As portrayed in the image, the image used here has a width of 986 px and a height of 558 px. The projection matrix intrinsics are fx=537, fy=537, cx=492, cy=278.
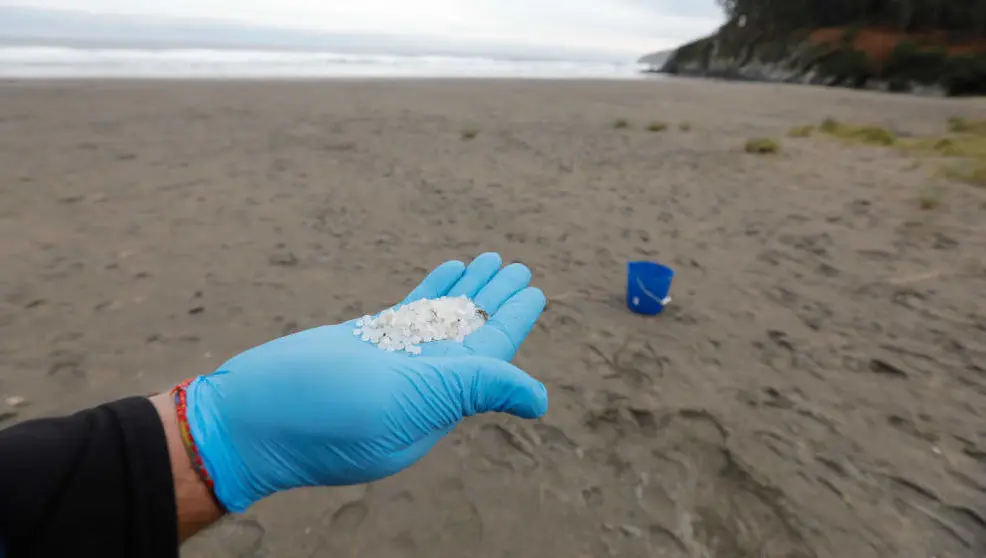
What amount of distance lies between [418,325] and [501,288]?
458 mm

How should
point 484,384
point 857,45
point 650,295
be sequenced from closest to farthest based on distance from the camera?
point 484,384, point 650,295, point 857,45

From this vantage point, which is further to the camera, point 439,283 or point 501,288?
point 439,283

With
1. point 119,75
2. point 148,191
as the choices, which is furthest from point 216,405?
point 119,75

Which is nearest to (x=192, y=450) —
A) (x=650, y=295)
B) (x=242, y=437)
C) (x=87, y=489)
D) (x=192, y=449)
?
(x=192, y=449)

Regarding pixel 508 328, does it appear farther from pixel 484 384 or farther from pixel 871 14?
pixel 871 14

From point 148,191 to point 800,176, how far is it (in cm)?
668

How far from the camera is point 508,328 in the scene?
1.89 meters

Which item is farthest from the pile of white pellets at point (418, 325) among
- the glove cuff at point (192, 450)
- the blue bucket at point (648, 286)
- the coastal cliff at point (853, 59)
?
the coastal cliff at point (853, 59)

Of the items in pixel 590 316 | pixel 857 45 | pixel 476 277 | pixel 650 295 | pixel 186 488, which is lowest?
pixel 590 316

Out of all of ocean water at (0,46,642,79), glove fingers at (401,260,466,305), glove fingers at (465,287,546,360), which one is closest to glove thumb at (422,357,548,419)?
glove fingers at (465,287,546,360)

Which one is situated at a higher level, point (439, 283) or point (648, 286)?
point (439, 283)

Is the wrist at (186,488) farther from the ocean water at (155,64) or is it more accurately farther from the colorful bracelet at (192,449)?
the ocean water at (155,64)

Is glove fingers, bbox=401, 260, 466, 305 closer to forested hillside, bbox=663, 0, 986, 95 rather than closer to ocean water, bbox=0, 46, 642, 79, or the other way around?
ocean water, bbox=0, 46, 642, 79

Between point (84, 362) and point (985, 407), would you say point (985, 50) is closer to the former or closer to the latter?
point (985, 407)
